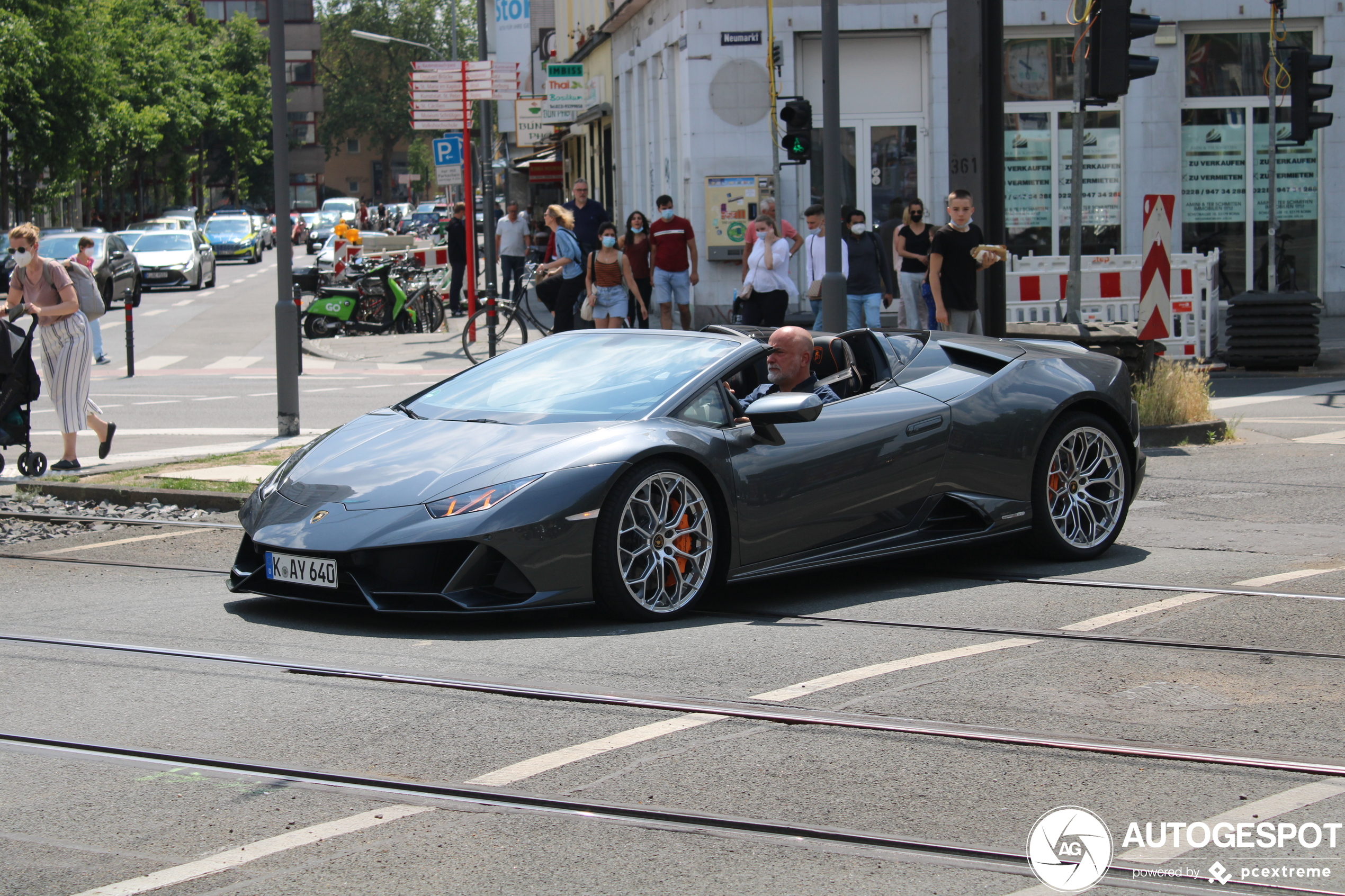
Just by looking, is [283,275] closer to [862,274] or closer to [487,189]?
[862,274]

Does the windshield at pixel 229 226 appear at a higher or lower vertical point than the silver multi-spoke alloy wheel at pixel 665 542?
higher

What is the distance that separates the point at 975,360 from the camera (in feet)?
25.4

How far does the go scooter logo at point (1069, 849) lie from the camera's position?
146 inches

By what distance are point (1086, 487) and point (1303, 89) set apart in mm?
13493

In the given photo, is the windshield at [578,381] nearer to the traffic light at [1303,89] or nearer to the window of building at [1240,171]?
the traffic light at [1303,89]

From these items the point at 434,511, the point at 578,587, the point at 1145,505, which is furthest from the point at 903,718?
the point at 1145,505

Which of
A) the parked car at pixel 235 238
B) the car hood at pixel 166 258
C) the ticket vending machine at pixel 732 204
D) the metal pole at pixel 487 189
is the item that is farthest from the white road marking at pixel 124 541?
the parked car at pixel 235 238

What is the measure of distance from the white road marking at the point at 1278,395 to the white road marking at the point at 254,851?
12.0m

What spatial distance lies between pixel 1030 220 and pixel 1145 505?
52.4ft

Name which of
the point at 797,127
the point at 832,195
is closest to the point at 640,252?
Answer: the point at 797,127

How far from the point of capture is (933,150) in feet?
80.9

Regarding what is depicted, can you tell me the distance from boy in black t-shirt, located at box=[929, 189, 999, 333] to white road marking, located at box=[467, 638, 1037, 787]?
→ 7202 mm

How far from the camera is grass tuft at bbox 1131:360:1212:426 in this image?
1264 centimetres

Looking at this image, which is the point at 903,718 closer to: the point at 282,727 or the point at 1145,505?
the point at 282,727
